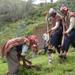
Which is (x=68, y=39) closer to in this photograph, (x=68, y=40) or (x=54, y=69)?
(x=68, y=40)

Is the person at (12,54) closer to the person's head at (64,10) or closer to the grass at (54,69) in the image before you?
the grass at (54,69)

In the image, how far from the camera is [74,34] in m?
Answer: 13.8

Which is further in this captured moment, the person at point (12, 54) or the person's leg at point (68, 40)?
the person's leg at point (68, 40)

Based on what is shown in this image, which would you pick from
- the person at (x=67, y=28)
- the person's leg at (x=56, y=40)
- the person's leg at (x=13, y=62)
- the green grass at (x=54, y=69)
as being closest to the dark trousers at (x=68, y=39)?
the person at (x=67, y=28)

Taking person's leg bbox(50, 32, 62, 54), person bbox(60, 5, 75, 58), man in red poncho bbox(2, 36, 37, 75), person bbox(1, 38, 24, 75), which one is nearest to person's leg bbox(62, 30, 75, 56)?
person bbox(60, 5, 75, 58)

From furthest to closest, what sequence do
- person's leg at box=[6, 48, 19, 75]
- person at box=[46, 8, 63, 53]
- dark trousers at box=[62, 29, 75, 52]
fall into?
person at box=[46, 8, 63, 53], dark trousers at box=[62, 29, 75, 52], person's leg at box=[6, 48, 19, 75]

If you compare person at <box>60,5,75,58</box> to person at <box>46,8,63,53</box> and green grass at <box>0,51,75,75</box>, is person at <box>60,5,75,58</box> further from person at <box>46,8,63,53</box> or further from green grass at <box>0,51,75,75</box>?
green grass at <box>0,51,75,75</box>

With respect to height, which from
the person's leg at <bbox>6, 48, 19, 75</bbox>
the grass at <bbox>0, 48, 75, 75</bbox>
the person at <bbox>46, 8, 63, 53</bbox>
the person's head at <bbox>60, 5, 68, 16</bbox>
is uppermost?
the person's head at <bbox>60, 5, 68, 16</bbox>

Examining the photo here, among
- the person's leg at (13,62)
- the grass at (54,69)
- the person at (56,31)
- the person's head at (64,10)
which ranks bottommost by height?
the grass at (54,69)

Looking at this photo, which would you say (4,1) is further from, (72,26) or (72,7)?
(72,26)

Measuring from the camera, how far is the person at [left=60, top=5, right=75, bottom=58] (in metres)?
13.5

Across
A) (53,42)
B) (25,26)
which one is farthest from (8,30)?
(53,42)

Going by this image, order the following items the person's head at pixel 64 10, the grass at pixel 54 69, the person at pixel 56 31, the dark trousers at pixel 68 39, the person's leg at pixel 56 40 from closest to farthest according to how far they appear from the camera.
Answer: the grass at pixel 54 69, the person's head at pixel 64 10, the dark trousers at pixel 68 39, the person at pixel 56 31, the person's leg at pixel 56 40

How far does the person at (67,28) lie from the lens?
44.4 ft
